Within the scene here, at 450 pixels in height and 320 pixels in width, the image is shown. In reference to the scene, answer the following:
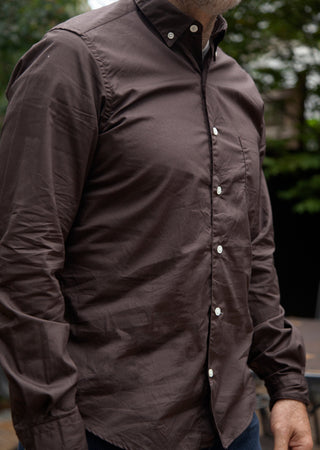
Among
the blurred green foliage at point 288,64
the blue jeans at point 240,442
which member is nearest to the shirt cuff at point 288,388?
the blue jeans at point 240,442

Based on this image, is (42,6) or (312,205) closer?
(42,6)

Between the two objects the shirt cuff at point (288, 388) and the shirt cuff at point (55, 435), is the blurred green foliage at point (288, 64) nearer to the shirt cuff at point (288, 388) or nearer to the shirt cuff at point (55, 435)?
the shirt cuff at point (288, 388)

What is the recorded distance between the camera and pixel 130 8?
1.52 meters

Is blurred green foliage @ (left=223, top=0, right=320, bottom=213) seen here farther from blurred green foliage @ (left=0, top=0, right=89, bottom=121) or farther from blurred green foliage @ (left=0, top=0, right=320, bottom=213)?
blurred green foliage @ (left=0, top=0, right=89, bottom=121)

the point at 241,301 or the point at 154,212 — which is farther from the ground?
the point at 154,212

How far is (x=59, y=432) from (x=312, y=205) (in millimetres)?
4712

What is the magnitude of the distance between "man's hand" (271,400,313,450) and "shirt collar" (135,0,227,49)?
1.00m

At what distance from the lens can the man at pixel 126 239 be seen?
1229 millimetres

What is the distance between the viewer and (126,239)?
1352 mm

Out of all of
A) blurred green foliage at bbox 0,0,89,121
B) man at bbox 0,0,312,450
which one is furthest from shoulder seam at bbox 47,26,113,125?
blurred green foliage at bbox 0,0,89,121

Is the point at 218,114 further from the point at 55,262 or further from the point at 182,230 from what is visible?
the point at 55,262

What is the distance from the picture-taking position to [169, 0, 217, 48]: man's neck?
1.53m

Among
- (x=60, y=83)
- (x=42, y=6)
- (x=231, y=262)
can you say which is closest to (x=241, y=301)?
(x=231, y=262)

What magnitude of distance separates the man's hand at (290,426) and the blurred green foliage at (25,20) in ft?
11.7
